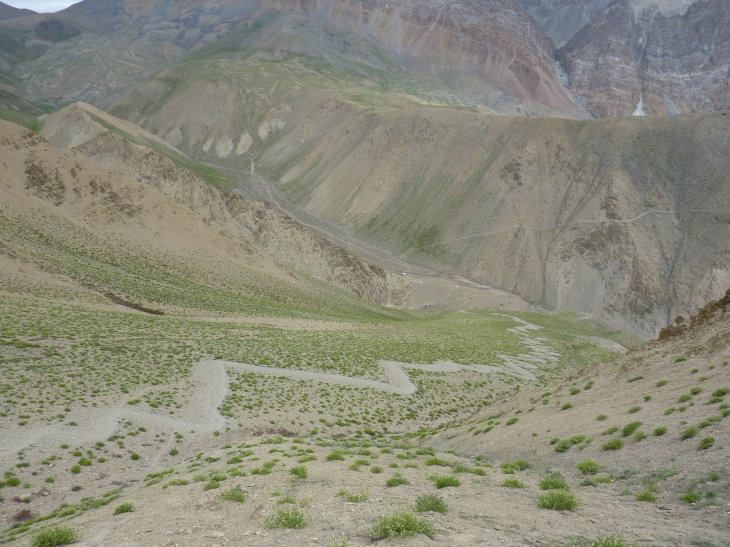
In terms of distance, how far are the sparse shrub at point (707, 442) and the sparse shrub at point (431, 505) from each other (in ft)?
21.4

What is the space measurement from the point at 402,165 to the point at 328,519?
414ft

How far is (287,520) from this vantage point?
905cm

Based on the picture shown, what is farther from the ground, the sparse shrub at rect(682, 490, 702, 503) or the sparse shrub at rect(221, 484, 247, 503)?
the sparse shrub at rect(682, 490, 702, 503)

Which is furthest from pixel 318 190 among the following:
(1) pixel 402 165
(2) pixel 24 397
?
(2) pixel 24 397

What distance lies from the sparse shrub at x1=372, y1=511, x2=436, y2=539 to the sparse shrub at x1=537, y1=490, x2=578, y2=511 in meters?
2.88

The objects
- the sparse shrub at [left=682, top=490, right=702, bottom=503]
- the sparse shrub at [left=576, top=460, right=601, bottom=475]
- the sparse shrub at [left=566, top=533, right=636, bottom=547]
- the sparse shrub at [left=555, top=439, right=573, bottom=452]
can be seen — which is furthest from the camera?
the sparse shrub at [left=555, top=439, right=573, bottom=452]

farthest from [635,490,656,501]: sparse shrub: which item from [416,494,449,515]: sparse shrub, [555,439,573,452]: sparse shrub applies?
[416,494,449,515]: sparse shrub

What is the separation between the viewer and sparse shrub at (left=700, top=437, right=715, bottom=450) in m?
11.1

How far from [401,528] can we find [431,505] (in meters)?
1.65

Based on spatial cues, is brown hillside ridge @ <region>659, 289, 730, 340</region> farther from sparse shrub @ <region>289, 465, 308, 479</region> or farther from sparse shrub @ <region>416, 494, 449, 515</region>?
sparse shrub @ <region>289, 465, 308, 479</region>

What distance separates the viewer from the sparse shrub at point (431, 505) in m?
9.54

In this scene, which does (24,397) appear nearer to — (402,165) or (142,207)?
(142,207)

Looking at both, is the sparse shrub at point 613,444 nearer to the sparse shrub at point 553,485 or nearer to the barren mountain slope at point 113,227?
the sparse shrub at point 553,485

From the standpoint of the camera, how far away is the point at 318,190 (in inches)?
5541
